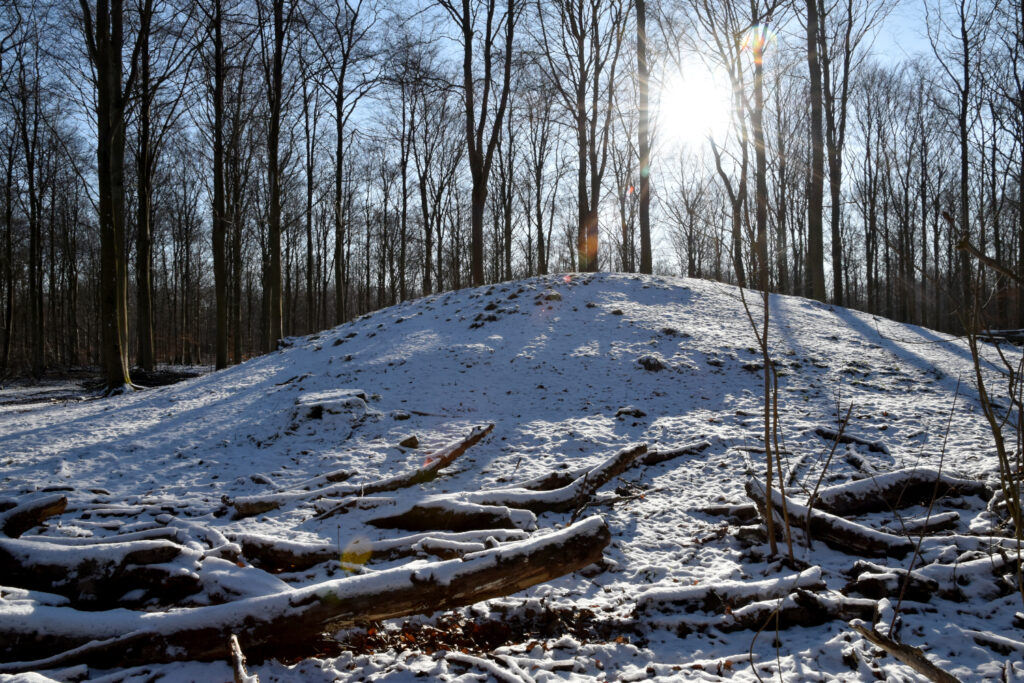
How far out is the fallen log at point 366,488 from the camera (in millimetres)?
4152

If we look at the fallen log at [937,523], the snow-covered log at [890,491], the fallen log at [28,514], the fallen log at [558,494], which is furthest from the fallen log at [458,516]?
the fallen log at [937,523]

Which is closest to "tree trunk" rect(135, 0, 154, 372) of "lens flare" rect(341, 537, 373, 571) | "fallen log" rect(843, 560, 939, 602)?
"lens flare" rect(341, 537, 373, 571)

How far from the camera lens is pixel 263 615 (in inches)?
97.4

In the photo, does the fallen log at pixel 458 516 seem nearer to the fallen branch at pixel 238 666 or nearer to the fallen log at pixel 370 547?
the fallen log at pixel 370 547

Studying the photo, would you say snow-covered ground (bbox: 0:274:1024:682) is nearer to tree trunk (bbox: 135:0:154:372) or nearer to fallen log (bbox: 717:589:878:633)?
fallen log (bbox: 717:589:878:633)

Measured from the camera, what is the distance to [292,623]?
2.50 meters

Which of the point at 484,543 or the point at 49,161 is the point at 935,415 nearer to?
the point at 484,543

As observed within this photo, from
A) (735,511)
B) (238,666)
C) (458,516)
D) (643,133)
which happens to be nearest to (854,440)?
(735,511)

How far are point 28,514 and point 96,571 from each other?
1024mm

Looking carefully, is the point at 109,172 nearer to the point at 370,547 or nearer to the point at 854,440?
the point at 370,547

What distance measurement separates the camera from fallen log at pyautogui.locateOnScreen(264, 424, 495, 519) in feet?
13.6

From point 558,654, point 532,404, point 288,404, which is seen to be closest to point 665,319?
point 532,404

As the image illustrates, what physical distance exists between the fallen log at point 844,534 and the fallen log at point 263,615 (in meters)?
1.68

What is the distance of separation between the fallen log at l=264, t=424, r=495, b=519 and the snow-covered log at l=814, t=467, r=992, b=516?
3.09 metres
